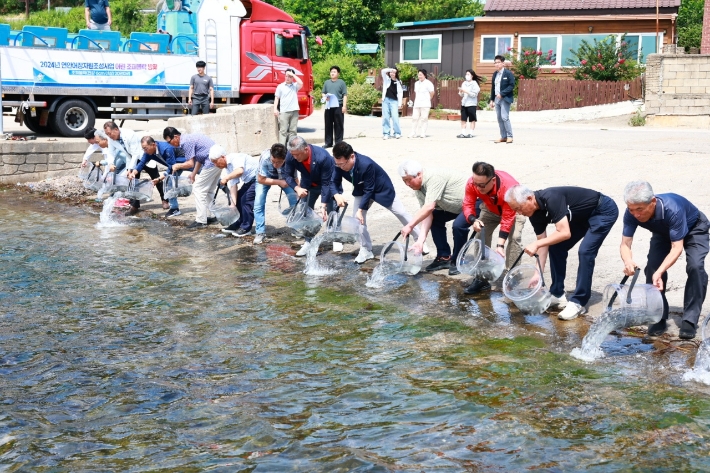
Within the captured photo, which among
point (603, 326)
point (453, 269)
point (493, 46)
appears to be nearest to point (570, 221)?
point (603, 326)

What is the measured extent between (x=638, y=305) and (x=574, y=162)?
8.32m

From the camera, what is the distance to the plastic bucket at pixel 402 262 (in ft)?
31.0

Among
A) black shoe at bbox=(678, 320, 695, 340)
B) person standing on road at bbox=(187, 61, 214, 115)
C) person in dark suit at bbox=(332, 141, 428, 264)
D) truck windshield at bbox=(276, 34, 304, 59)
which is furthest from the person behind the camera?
truck windshield at bbox=(276, 34, 304, 59)

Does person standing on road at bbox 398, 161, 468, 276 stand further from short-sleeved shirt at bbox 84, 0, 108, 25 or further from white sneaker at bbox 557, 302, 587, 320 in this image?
short-sleeved shirt at bbox 84, 0, 108, 25

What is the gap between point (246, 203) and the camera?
12.2 metres

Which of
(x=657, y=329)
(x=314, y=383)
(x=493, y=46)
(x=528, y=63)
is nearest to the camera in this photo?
(x=314, y=383)

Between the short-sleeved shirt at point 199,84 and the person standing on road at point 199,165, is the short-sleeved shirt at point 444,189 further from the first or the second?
the short-sleeved shirt at point 199,84

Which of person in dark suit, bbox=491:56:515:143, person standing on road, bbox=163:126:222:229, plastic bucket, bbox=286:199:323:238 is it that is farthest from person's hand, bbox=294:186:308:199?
person in dark suit, bbox=491:56:515:143

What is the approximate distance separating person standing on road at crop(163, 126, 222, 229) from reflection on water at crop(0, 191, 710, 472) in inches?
114

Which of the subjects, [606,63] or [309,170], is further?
[606,63]

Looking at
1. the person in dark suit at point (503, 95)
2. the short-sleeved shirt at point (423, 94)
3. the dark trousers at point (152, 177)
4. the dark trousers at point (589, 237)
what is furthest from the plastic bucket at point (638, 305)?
the short-sleeved shirt at point (423, 94)

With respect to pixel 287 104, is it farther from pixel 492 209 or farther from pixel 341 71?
pixel 341 71

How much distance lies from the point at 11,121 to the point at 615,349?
23.9 meters

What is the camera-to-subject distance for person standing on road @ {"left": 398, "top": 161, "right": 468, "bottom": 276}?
9148 mm
